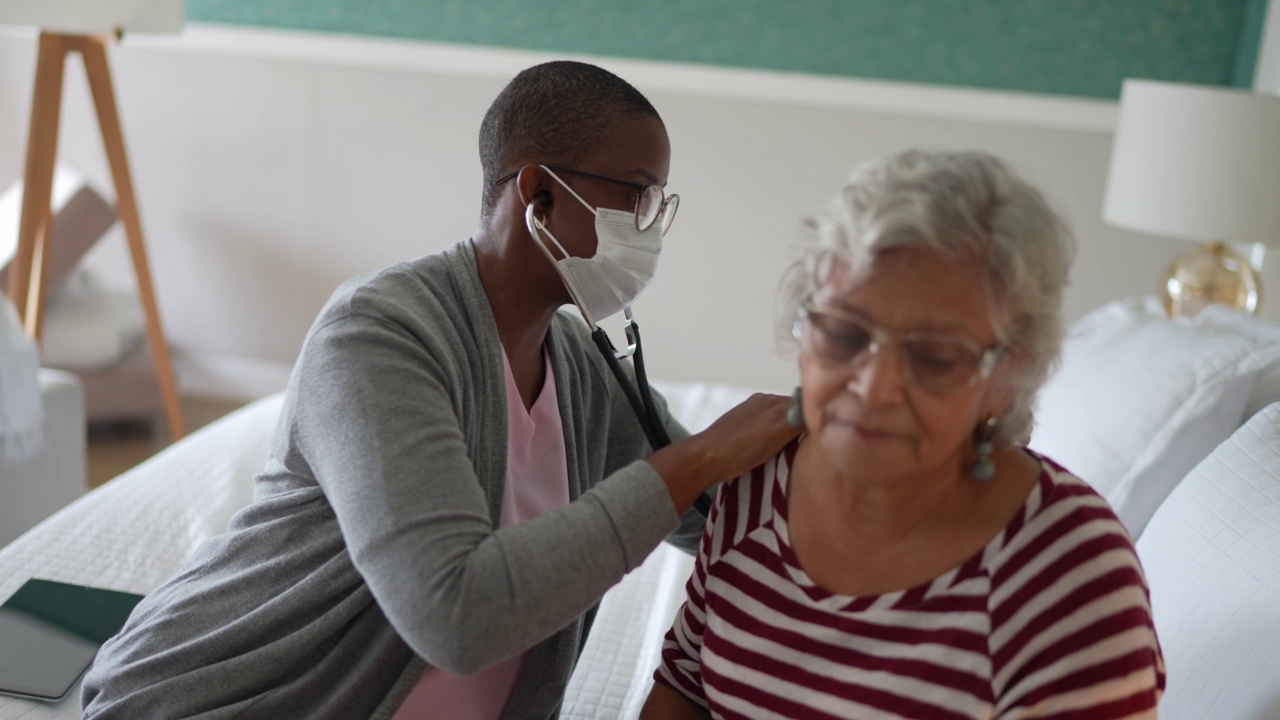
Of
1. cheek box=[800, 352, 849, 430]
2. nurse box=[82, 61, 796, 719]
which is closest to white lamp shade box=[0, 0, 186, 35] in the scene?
nurse box=[82, 61, 796, 719]

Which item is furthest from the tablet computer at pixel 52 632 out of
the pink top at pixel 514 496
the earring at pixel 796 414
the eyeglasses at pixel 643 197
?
the earring at pixel 796 414

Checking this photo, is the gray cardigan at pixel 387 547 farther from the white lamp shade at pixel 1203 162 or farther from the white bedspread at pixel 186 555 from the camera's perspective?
the white lamp shade at pixel 1203 162

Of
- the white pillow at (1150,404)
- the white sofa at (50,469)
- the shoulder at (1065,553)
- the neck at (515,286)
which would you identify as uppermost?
the neck at (515,286)

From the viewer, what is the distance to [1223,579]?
1282 millimetres

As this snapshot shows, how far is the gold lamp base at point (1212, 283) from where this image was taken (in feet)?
8.47

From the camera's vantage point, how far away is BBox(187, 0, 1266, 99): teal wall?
339cm

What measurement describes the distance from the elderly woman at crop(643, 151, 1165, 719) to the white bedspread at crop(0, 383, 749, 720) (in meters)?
0.52

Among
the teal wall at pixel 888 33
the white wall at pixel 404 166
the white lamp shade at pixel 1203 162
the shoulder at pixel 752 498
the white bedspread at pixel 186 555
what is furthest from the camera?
the white wall at pixel 404 166

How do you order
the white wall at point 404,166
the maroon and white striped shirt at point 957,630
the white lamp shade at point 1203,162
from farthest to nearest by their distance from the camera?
1. the white wall at point 404,166
2. the white lamp shade at point 1203,162
3. the maroon and white striped shirt at point 957,630

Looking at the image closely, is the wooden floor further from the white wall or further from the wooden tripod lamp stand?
the wooden tripod lamp stand

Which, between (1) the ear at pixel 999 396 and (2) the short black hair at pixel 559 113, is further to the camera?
(2) the short black hair at pixel 559 113

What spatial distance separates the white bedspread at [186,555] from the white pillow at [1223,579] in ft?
2.03

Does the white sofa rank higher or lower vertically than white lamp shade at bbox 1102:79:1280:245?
lower

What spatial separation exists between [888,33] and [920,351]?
9.18 ft
